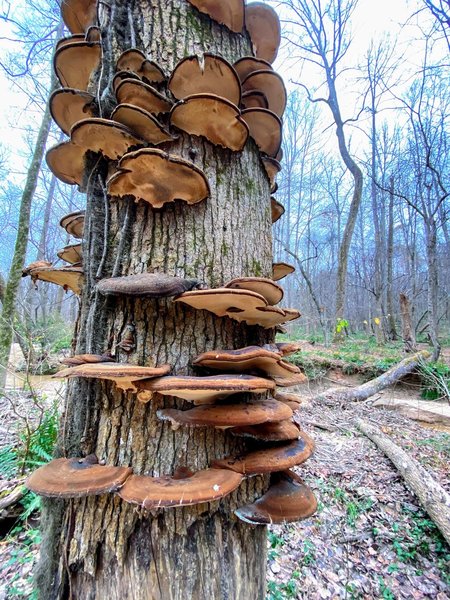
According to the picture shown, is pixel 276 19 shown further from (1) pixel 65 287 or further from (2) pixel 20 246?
(2) pixel 20 246

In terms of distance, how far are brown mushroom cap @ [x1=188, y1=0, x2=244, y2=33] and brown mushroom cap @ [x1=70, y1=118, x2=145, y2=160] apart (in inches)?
36.8

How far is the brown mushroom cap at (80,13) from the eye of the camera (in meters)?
1.86

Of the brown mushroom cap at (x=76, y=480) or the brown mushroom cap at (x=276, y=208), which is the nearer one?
the brown mushroom cap at (x=76, y=480)

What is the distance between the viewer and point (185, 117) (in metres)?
1.48

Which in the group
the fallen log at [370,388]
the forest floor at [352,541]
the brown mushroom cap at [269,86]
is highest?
the brown mushroom cap at [269,86]

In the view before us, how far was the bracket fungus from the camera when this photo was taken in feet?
3.86

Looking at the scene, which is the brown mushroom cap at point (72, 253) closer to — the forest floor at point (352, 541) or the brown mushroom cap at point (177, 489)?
the brown mushroom cap at point (177, 489)

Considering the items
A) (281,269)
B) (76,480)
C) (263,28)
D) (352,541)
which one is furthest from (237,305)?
(352,541)

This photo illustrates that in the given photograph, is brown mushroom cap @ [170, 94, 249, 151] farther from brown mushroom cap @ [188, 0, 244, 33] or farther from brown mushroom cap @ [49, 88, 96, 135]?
brown mushroom cap @ [188, 0, 244, 33]

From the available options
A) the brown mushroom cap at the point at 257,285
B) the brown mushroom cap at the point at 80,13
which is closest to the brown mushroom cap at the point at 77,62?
the brown mushroom cap at the point at 80,13

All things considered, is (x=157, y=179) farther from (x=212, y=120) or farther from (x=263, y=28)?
(x=263, y=28)

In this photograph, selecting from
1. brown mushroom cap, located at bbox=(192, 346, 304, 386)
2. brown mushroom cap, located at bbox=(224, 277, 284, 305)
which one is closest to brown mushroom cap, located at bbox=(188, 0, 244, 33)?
brown mushroom cap, located at bbox=(224, 277, 284, 305)

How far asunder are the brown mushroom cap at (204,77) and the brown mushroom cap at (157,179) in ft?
1.38

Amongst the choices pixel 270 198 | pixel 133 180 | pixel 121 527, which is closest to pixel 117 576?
pixel 121 527
